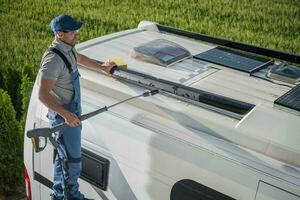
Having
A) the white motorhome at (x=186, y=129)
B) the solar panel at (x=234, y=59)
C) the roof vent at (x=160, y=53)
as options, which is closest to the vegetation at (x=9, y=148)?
the white motorhome at (x=186, y=129)

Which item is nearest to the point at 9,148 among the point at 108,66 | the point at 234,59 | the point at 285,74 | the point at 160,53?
the point at 108,66

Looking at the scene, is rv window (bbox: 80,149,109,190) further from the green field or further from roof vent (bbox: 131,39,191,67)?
the green field

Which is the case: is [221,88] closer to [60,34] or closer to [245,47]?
[245,47]

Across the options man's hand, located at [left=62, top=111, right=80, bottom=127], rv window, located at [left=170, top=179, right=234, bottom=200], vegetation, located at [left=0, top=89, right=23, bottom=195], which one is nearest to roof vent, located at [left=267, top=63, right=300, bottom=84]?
rv window, located at [left=170, top=179, right=234, bottom=200]

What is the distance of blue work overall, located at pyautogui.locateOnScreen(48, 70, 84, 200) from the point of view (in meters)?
3.83

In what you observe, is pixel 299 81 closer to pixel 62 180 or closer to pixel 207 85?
pixel 207 85

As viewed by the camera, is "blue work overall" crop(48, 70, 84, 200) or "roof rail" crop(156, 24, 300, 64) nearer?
"blue work overall" crop(48, 70, 84, 200)

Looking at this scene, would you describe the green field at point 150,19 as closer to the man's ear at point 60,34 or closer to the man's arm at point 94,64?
the man's arm at point 94,64

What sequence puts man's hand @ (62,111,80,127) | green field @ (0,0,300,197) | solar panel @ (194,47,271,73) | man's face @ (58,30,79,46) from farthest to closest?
green field @ (0,0,300,197) → solar panel @ (194,47,271,73) → man's face @ (58,30,79,46) → man's hand @ (62,111,80,127)

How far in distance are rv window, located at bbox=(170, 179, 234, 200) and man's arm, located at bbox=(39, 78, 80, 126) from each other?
1.01 m

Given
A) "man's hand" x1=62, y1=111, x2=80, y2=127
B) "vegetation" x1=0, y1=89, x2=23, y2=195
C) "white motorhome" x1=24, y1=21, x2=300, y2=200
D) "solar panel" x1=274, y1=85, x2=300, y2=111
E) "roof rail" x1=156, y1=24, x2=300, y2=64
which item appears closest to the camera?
"white motorhome" x1=24, y1=21, x2=300, y2=200

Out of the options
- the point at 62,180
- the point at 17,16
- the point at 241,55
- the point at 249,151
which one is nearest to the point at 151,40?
the point at 241,55

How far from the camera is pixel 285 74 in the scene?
162 inches

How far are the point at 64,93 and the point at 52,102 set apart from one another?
1.04ft
